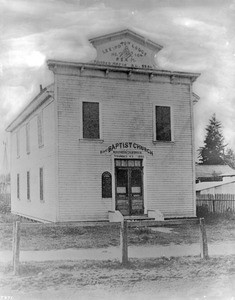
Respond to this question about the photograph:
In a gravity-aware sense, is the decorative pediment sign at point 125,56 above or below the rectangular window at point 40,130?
above

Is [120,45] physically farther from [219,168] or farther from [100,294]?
[219,168]

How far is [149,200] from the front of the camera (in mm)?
12938

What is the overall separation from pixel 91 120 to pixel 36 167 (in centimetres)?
251

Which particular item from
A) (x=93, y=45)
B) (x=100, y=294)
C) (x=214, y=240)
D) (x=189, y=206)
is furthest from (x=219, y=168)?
(x=100, y=294)

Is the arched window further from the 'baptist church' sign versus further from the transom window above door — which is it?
the 'baptist church' sign

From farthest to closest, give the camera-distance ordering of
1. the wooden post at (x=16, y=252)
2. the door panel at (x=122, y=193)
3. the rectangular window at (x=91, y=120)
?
the door panel at (x=122, y=193) < the rectangular window at (x=91, y=120) < the wooden post at (x=16, y=252)

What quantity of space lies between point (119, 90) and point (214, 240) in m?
4.72

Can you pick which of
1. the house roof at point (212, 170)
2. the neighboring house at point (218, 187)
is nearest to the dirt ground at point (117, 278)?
the neighboring house at point (218, 187)

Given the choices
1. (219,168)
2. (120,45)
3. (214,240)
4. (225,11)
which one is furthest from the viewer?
(219,168)

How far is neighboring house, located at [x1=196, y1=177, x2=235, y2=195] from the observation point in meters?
19.6

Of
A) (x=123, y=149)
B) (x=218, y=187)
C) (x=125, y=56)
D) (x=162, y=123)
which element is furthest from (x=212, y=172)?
(x=125, y=56)

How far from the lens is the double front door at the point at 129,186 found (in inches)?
512

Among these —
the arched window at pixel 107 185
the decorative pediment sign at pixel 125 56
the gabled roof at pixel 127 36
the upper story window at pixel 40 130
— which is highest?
the decorative pediment sign at pixel 125 56

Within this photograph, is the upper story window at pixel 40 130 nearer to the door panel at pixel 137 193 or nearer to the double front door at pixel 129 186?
the double front door at pixel 129 186
